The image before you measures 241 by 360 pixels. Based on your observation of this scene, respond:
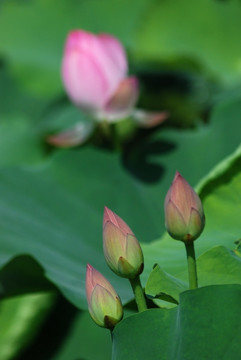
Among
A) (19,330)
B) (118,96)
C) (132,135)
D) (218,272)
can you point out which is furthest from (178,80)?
(218,272)

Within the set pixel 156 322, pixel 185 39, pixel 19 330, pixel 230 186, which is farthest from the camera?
pixel 185 39

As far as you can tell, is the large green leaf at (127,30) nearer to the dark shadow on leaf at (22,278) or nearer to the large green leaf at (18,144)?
the large green leaf at (18,144)

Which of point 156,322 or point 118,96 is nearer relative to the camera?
point 156,322

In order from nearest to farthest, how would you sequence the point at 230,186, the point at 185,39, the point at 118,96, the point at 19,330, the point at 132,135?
the point at 230,186 → the point at 19,330 → the point at 118,96 → the point at 132,135 → the point at 185,39

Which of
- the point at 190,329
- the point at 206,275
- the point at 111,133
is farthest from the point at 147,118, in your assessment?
the point at 190,329

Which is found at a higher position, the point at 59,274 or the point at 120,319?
the point at 120,319

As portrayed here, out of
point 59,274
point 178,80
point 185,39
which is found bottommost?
point 178,80

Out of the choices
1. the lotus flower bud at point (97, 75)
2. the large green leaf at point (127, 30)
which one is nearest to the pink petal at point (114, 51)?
the lotus flower bud at point (97, 75)

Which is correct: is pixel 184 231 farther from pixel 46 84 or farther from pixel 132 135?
pixel 46 84
